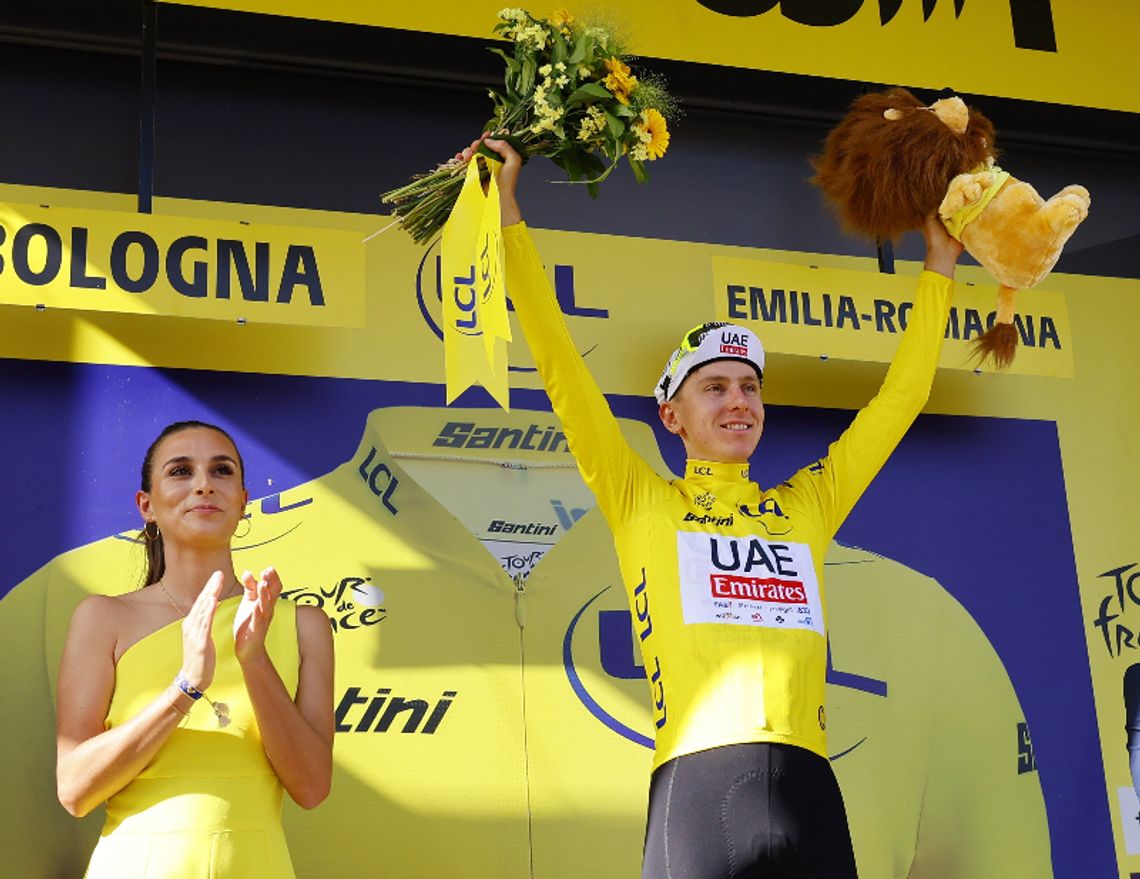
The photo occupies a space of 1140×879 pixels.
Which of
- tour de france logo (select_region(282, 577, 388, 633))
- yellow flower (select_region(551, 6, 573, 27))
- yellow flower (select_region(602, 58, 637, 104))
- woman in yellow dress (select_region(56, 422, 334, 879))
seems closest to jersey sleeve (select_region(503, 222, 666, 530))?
yellow flower (select_region(602, 58, 637, 104))

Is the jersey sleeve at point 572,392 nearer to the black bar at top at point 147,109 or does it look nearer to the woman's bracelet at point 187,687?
the woman's bracelet at point 187,687

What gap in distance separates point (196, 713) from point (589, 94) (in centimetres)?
136

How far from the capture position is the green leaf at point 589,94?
10.2 ft

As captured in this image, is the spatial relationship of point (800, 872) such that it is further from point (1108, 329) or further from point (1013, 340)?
point (1108, 329)

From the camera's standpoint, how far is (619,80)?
316cm

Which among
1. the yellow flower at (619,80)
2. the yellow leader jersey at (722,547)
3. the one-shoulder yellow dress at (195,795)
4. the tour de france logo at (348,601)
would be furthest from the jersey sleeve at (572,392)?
the tour de france logo at (348,601)

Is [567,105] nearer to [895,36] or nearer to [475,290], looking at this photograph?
[475,290]

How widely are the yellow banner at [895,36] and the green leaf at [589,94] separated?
1219 millimetres

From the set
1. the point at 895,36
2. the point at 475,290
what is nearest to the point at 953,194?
the point at 475,290

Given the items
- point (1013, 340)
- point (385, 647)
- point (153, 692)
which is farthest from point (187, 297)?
point (1013, 340)

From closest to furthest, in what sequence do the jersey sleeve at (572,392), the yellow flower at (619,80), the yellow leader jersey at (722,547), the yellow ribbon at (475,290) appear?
1. the yellow leader jersey at (722,547)
2. the yellow ribbon at (475,290)
3. the jersey sleeve at (572,392)
4. the yellow flower at (619,80)

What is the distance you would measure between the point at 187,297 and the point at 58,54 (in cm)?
88

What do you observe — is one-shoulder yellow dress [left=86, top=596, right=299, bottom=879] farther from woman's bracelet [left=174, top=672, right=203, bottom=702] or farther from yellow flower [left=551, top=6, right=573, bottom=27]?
yellow flower [left=551, top=6, right=573, bottom=27]

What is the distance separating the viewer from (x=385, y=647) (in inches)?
151
